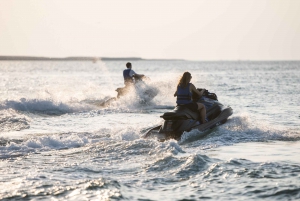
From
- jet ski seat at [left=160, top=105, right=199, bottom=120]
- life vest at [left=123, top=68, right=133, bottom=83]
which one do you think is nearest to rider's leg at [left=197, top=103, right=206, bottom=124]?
jet ski seat at [left=160, top=105, right=199, bottom=120]

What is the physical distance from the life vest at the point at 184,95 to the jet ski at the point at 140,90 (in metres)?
9.83

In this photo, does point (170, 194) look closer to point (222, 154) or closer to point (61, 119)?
point (222, 154)

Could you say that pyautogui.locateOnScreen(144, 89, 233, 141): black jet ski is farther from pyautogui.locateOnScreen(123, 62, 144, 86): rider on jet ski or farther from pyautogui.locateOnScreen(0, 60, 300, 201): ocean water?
pyautogui.locateOnScreen(123, 62, 144, 86): rider on jet ski

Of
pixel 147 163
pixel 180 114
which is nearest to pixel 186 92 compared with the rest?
pixel 180 114

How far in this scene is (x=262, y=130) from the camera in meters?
14.0

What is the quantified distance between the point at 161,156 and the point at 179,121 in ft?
9.20

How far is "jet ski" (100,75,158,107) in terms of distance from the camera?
23125 mm

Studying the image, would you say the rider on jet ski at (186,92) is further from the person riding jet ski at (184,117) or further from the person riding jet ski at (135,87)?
the person riding jet ski at (135,87)

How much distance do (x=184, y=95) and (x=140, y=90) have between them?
1059 cm

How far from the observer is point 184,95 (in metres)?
13.1

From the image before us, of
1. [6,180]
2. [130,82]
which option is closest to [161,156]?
[6,180]

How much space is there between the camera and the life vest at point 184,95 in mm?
13062

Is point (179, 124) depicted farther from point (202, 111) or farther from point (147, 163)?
point (147, 163)

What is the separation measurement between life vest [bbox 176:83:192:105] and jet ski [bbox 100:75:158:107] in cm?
983
